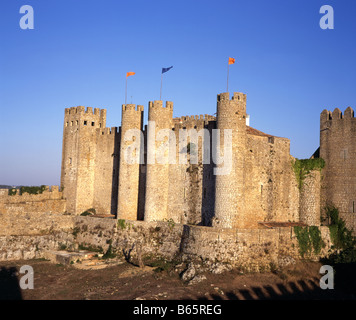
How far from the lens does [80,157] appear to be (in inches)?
1486

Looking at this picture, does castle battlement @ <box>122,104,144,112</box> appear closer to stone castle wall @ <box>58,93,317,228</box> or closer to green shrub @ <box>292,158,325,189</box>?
stone castle wall @ <box>58,93,317,228</box>

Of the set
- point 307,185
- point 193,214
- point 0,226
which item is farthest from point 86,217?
point 307,185

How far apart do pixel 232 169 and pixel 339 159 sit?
8.12 meters

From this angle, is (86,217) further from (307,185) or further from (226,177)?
(307,185)

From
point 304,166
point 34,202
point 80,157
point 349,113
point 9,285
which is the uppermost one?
point 349,113

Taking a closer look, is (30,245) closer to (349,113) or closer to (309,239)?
(309,239)

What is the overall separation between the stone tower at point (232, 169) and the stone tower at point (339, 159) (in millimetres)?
6582

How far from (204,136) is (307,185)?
8.70 metres

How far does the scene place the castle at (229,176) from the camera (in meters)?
27.2

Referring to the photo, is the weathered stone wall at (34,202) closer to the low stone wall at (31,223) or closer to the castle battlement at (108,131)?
the low stone wall at (31,223)

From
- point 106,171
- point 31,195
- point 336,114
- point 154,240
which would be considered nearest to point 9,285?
point 154,240

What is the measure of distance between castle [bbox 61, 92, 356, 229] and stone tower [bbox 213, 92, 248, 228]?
0.22ft

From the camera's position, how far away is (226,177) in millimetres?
26984

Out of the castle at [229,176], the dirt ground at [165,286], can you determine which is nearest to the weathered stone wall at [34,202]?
the castle at [229,176]
